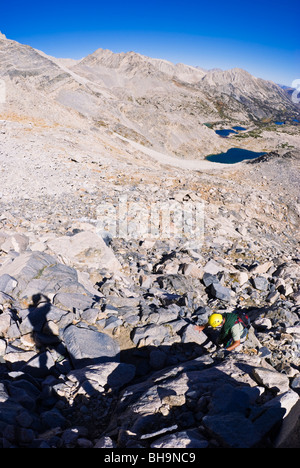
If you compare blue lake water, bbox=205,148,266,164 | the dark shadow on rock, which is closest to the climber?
the dark shadow on rock

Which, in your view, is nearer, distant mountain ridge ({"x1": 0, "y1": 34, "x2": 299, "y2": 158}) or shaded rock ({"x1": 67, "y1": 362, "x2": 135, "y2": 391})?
shaded rock ({"x1": 67, "y1": 362, "x2": 135, "y2": 391})

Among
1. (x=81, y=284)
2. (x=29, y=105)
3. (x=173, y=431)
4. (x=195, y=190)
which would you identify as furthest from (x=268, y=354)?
(x=29, y=105)

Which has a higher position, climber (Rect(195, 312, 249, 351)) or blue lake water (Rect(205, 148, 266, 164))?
blue lake water (Rect(205, 148, 266, 164))

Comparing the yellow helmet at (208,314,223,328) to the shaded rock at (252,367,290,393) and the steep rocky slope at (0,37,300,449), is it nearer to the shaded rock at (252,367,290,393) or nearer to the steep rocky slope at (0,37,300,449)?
the steep rocky slope at (0,37,300,449)

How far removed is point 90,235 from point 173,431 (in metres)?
7.31

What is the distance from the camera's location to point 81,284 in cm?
781

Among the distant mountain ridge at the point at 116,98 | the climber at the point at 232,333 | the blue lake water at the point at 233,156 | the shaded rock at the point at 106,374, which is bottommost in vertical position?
the shaded rock at the point at 106,374

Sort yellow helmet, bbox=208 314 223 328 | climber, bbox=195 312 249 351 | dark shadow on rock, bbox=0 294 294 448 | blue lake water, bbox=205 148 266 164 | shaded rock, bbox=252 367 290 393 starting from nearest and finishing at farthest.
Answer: dark shadow on rock, bbox=0 294 294 448 → shaded rock, bbox=252 367 290 393 → climber, bbox=195 312 249 351 → yellow helmet, bbox=208 314 223 328 → blue lake water, bbox=205 148 266 164

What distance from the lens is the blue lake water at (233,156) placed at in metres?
58.0

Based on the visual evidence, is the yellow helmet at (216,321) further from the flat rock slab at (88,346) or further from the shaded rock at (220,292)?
the shaded rock at (220,292)

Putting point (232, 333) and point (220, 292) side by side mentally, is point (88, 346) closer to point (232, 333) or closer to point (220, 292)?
point (232, 333)

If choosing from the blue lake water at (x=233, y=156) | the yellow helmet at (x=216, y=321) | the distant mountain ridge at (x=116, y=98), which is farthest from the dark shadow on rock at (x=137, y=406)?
the blue lake water at (x=233, y=156)

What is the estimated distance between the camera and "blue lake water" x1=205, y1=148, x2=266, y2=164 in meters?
58.0

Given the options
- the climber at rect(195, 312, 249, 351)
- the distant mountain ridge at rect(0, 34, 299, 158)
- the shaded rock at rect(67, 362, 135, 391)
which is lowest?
the shaded rock at rect(67, 362, 135, 391)
